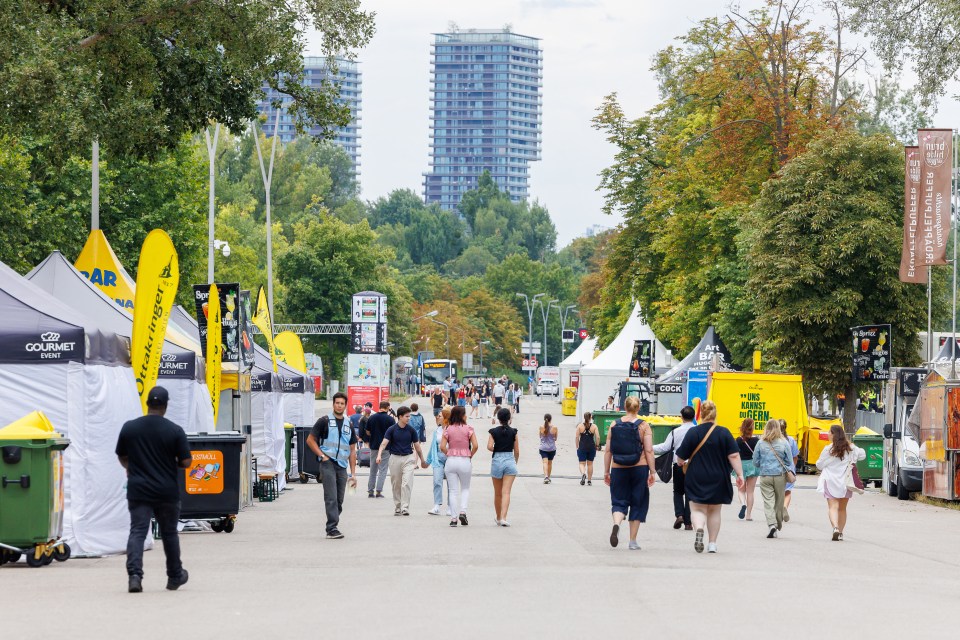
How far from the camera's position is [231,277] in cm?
7381

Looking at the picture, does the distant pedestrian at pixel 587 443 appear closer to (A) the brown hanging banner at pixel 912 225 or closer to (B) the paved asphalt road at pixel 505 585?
(A) the brown hanging banner at pixel 912 225

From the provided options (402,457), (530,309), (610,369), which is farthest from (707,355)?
(530,309)

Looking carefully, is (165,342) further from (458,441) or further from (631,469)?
(631,469)

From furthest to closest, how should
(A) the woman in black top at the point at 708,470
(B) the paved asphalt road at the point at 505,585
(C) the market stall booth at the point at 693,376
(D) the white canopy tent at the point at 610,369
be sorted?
1. (D) the white canopy tent at the point at 610,369
2. (C) the market stall booth at the point at 693,376
3. (A) the woman in black top at the point at 708,470
4. (B) the paved asphalt road at the point at 505,585

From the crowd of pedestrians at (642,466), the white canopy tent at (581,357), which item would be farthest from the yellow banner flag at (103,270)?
the white canopy tent at (581,357)

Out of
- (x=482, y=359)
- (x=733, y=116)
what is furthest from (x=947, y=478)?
(x=482, y=359)

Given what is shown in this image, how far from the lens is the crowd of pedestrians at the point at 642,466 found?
51.1 ft

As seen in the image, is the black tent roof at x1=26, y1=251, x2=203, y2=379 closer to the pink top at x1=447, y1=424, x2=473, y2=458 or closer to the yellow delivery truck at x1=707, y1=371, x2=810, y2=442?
the pink top at x1=447, y1=424, x2=473, y2=458

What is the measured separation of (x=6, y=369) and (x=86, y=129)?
4.70 m

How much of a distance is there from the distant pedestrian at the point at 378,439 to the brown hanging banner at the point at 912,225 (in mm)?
11858

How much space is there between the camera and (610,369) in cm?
5816

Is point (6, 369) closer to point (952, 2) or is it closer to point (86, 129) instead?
point (86, 129)

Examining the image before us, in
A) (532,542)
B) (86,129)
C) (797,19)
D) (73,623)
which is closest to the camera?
(73,623)

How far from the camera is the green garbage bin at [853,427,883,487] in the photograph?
30.7 m
